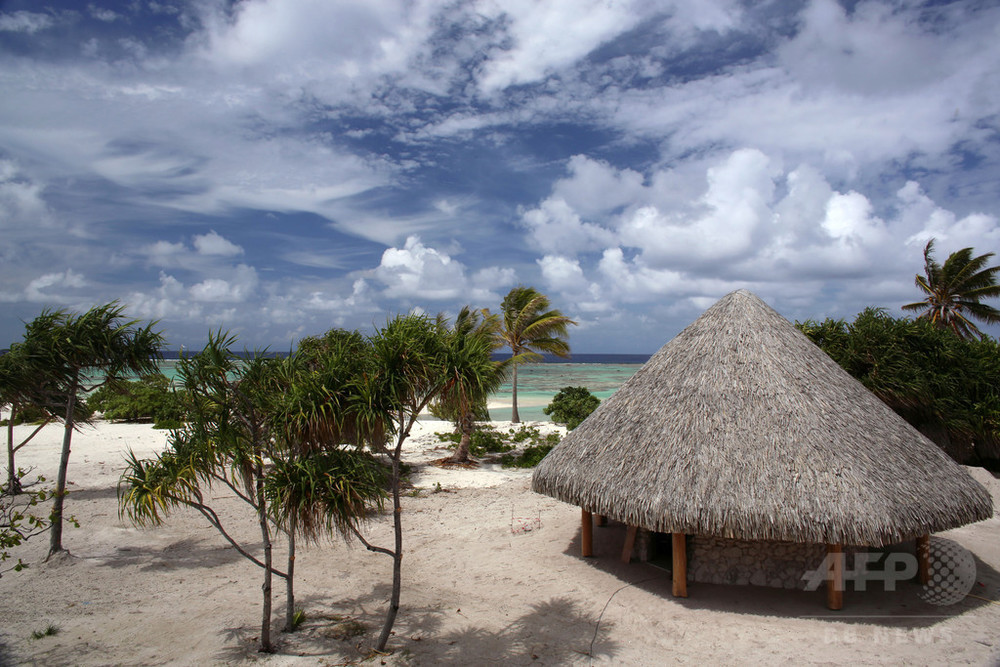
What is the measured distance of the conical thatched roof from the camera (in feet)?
24.5

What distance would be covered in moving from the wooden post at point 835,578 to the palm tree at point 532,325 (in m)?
15.8

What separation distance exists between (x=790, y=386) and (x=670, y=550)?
12.4 feet

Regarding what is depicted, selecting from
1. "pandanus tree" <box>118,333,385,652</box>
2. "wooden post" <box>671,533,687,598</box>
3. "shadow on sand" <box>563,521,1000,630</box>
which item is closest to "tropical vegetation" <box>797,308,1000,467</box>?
"shadow on sand" <box>563,521,1000,630</box>

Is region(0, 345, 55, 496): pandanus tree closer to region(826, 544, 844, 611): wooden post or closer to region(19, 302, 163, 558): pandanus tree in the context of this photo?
region(19, 302, 163, 558): pandanus tree

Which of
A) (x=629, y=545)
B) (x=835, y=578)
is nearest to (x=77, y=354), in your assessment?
(x=629, y=545)

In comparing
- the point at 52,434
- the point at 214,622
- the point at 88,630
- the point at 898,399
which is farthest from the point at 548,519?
the point at 52,434

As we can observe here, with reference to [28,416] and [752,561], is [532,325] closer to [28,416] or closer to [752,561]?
[752,561]

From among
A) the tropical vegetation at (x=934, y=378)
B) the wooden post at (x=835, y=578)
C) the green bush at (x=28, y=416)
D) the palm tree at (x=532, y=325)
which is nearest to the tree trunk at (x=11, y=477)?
the green bush at (x=28, y=416)

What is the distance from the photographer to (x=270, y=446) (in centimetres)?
693

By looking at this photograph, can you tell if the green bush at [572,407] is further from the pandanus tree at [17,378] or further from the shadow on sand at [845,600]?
the pandanus tree at [17,378]

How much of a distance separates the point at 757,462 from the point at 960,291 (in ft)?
85.1

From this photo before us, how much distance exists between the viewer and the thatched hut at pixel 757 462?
7465mm

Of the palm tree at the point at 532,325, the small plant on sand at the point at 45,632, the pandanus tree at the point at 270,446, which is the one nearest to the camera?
the pandanus tree at the point at 270,446

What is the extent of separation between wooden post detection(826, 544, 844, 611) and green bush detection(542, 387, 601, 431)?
17282 millimetres
